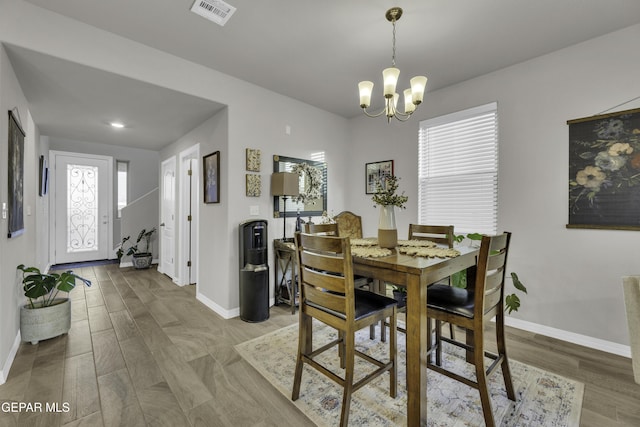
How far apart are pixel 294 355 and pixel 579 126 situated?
3169 mm

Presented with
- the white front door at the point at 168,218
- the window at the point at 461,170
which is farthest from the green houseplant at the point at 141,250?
the window at the point at 461,170

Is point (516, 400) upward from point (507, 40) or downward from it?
downward

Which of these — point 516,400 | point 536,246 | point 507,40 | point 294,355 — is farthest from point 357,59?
point 516,400

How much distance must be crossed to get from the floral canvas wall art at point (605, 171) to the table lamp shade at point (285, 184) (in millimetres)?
2686

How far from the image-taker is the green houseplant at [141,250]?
5.29 meters

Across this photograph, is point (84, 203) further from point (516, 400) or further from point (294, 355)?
point (516, 400)

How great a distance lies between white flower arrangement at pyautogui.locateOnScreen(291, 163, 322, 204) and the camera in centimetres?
372

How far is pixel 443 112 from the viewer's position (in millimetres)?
3309

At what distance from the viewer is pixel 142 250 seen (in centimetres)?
584

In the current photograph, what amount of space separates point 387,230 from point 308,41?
180 centimetres

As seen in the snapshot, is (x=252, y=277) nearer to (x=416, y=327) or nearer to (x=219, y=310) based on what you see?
(x=219, y=310)

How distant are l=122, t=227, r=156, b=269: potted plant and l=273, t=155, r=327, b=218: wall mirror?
11.5 ft

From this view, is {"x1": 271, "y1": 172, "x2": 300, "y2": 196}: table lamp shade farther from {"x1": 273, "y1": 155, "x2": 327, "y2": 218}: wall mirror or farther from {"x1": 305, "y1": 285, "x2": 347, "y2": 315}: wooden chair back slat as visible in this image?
{"x1": 305, "y1": 285, "x2": 347, "y2": 315}: wooden chair back slat

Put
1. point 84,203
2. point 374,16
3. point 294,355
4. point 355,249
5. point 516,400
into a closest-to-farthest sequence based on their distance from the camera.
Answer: point 516,400 → point 355,249 → point 374,16 → point 294,355 → point 84,203
